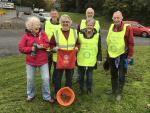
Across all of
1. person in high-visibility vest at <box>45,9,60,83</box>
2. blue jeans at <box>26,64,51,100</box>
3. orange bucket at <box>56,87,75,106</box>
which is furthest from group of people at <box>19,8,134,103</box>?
person in high-visibility vest at <box>45,9,60,83</box>

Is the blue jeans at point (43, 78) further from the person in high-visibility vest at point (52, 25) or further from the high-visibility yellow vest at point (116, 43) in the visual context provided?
the high-visibility yellow vest at point (116, 43)

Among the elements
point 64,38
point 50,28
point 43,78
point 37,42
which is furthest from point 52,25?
point 43,78

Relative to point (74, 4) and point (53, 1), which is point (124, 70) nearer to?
point (74, 4)

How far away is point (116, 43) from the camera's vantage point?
31.5 ft

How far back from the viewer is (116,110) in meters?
9.38

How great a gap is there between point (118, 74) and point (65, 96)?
1.33m

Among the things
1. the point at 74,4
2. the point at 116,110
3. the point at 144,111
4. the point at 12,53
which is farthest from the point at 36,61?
the point at 74,4

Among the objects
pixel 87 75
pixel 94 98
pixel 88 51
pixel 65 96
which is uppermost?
pixel 88 51

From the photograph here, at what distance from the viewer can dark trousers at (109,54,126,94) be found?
9680mm

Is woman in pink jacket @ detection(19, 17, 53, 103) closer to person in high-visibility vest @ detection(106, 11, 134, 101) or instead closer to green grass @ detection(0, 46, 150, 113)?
green grass @ detection(0, 46, 150, 113)

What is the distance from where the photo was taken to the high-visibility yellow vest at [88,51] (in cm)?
966

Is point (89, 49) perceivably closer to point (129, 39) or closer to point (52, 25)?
point (129, 39)

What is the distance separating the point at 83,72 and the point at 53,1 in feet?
328

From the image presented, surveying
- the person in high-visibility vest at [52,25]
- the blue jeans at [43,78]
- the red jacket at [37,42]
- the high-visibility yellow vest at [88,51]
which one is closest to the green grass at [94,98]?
the blue jeans at [43,78]
